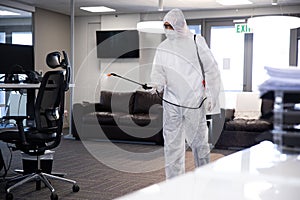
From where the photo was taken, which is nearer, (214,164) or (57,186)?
(214,164)

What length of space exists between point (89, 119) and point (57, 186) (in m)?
3.50

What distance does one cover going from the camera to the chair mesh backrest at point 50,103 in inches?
142

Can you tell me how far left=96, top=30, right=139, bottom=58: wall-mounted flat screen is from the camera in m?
9.25

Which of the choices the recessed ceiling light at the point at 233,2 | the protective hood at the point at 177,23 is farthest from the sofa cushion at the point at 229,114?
the protective hood at the point at 177,23

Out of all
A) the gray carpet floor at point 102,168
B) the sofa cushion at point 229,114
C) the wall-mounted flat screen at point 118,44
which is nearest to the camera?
the gray carpet floor at point 102,168

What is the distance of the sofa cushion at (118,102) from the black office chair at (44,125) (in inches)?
153

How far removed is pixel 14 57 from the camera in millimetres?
5977

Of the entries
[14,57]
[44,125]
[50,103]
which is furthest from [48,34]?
[44,125]

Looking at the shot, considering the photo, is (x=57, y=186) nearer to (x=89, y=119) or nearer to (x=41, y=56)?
(x=89, y=119)

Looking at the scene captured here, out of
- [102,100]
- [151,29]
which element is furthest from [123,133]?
[151,29]

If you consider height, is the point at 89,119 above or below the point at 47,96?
below

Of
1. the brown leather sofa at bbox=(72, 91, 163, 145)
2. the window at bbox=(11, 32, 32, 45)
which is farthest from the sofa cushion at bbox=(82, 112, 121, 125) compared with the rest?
the window at bbox=(11, 32, 32, 45)

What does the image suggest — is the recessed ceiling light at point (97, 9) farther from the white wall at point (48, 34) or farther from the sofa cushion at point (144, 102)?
the sofa cushion at point (144, 102)

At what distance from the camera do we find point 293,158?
96 centimetres
